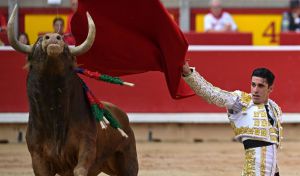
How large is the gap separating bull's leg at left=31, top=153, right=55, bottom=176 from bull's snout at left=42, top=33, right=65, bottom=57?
0.69m

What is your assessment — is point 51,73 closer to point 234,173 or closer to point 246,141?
point 246,141

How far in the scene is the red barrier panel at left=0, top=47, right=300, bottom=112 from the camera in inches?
463

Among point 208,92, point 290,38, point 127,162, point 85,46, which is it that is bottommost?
point 127,162

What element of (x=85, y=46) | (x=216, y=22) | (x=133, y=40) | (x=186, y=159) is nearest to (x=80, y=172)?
(x=85, y=46)

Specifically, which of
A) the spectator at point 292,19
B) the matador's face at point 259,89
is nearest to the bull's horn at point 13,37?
the matador's face at point 259,89

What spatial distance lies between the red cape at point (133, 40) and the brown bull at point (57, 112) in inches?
10.4

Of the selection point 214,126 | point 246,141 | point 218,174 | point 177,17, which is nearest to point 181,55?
point 246,141

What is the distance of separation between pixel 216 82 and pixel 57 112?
224 inches

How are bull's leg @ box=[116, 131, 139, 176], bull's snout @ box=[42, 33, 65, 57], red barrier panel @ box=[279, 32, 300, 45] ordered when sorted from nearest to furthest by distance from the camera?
bull's snout @ box=[42, 33, 65, 57] < bull's leg @ box=[116, 131, 139, 176] < red barrier panel @ box=[279, 32, 300, 45]

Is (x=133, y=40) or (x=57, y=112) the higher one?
(x=133, y=40)

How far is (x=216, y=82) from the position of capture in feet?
38.7

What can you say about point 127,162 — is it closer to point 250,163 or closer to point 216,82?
point 250,163

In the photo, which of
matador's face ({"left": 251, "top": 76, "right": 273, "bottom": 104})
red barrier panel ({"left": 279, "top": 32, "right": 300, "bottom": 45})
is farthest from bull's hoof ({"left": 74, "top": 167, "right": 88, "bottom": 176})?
red barrier panel ({"left": 279, "top": 32, "right": 300, "bottom": 45})

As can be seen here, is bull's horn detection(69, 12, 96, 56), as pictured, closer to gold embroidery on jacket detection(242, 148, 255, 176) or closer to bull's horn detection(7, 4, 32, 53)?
bull's horn detection(7, 4, 32, 53)
